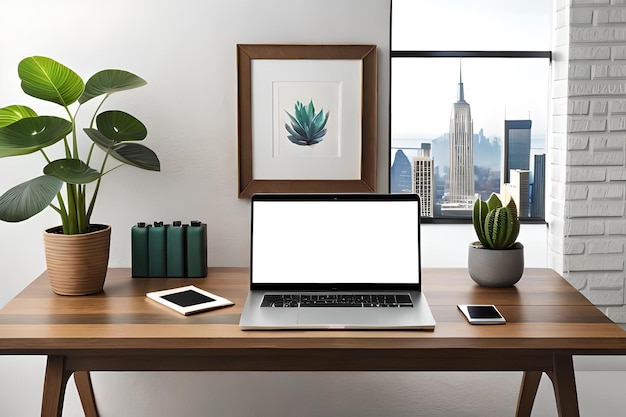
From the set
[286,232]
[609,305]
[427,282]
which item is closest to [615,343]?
[427,282]

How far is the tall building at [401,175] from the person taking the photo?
283 cm

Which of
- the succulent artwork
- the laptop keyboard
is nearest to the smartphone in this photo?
the laptop keyboard

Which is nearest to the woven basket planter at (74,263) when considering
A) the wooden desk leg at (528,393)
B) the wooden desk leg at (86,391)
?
the wooden desk leg at (86,391)

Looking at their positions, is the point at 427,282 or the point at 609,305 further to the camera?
the point at 609,305

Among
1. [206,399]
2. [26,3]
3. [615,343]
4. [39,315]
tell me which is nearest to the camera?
[615,343]

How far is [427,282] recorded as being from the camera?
228cm

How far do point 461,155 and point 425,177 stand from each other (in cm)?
17

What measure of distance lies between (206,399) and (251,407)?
176mm

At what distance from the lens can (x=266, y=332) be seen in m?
1.82

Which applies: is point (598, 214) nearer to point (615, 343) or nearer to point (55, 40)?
point (615, 343)

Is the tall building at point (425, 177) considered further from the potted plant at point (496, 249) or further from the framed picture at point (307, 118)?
the potted plant at point (496, 249)

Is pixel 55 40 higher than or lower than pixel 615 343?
higher

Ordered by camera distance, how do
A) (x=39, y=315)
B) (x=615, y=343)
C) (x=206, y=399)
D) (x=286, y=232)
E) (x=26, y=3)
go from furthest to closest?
(x=206, y=399)
(x=26, y=3)
(x=286, y=232)
(x=39, y=315)
(x=615, y=343)

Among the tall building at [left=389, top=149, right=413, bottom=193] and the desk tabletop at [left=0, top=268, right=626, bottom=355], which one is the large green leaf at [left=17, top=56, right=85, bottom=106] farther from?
the tall building at [left=389, top=149, right=413, bottom=193]
